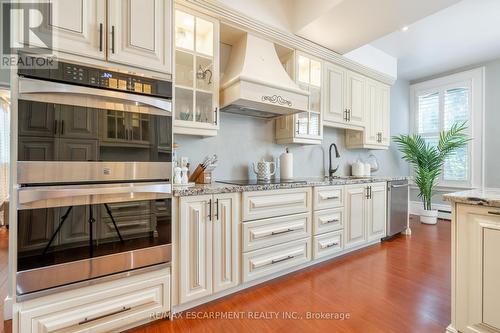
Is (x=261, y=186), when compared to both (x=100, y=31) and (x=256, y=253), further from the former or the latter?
(x=100, y=31)

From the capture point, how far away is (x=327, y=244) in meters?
2.56

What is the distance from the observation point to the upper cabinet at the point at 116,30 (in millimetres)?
1306

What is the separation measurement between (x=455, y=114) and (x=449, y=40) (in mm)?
1637

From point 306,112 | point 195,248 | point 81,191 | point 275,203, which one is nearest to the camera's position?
point 81,191

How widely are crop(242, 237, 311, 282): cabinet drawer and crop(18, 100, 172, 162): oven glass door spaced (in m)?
1.09

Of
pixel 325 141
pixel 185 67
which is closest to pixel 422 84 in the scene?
pixel 325 141

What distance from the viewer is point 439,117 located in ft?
15.4

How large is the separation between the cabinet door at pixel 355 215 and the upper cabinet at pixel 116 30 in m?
2.34

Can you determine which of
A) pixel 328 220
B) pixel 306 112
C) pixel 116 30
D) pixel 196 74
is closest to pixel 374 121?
pixel 306 112

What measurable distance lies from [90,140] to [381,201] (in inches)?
131

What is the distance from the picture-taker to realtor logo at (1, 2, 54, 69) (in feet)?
3.93

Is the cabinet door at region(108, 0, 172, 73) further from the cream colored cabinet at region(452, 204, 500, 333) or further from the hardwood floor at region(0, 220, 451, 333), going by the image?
the cream colored cabinet at region(452, 204, 500, 333)

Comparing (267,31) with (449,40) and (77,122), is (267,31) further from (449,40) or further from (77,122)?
→ (449,40)

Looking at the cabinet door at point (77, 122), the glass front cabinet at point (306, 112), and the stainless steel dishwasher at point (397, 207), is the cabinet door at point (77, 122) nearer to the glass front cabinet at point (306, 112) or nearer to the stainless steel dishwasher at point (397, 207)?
the glass front cabinet at point (306, 112)
